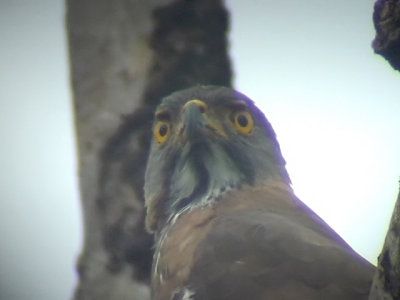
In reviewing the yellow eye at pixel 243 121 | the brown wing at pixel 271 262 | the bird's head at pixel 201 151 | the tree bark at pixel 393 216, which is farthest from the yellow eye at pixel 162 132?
the tree bark at pixel 393 216

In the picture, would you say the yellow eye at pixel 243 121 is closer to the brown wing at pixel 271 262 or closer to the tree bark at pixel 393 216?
the brown wing at pixel 271 262

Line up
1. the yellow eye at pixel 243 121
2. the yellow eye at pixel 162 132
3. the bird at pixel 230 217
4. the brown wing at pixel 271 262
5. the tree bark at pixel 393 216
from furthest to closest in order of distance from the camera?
the yellow eye at pixel 243 121 < the yellow eye at pixel 162 132 < the bird at pixel 230 217 < the brown wing at pixel 271 262 < the tree bark at pixel 393 216

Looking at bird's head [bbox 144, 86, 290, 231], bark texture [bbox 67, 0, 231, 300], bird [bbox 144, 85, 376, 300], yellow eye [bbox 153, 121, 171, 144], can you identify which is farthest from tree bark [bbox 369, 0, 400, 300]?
yellow eye [bbox 153, 121, 171, 144]

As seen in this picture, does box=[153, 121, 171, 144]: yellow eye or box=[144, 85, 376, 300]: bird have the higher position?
box=[153, 121, 171, 144]: yellow eye

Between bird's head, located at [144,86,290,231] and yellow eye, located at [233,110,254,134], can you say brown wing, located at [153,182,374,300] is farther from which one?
yellow eye, located at [233,110,254,134]

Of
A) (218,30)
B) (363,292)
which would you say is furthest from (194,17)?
(363,292)

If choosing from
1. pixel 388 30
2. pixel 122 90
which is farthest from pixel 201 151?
pixel 388 30

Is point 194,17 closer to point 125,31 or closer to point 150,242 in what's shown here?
point 125,31
